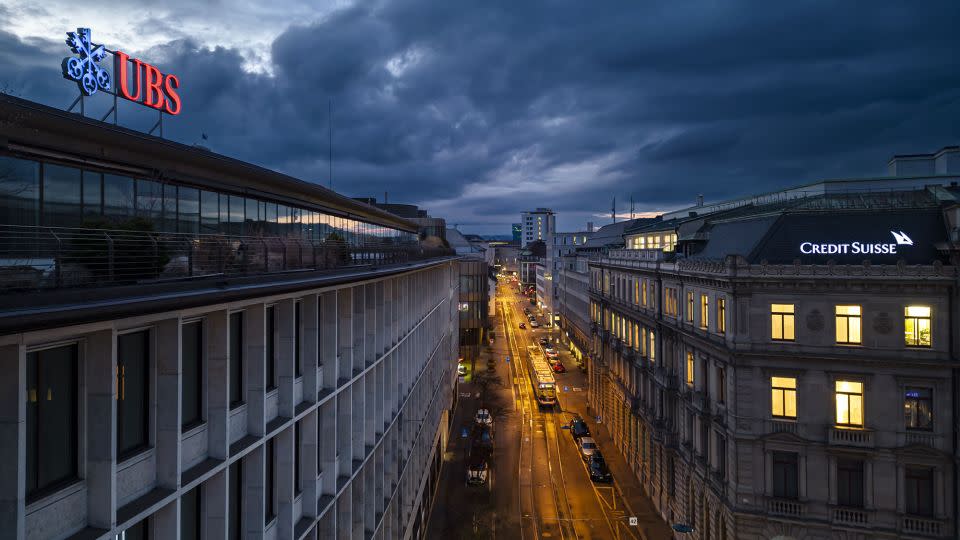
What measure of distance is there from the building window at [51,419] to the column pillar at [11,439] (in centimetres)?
74


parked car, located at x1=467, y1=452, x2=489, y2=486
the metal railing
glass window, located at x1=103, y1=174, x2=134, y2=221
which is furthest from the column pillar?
parked car, located at x1=467, y1=452, x2=489, y2=486

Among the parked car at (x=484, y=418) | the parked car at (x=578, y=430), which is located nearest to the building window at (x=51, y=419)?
the parked car at (x=484, y=418)

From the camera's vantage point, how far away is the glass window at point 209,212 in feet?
76.9

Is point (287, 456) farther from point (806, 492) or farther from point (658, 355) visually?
point (658, 355)

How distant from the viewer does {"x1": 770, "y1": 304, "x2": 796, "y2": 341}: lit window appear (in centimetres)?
3322

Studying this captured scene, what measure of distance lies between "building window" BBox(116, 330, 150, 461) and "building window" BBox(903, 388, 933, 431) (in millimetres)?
37367

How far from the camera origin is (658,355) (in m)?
49.0

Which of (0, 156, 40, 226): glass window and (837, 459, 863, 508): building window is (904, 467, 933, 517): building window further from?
(0, 156, 40, 226): glass window

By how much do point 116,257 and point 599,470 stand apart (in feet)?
165

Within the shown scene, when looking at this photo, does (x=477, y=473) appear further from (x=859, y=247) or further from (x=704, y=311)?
(x=859, y=247)

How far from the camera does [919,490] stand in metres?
30.5

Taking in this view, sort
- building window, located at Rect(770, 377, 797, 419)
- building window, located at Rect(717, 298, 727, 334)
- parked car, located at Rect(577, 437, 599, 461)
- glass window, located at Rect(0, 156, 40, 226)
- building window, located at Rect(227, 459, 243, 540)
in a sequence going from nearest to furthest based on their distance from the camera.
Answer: glass window, located at Rect(0, 156, 40, 226) → building window, located at Rect(227, 459, 243, 540) → building window, located at Rect(770, 377, 797, 419) → building window, located at Rect(717, 298, 727, 334) → parked car, located at Rect(577, 437, 599, 461)

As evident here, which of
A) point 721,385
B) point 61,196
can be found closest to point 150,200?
point 61,196

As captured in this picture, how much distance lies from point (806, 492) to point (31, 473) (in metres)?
37.2
